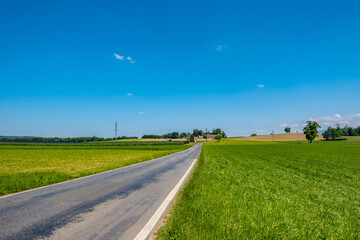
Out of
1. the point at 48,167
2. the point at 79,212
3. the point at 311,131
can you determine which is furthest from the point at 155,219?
the point at 311,131

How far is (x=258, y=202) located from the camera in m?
5.62

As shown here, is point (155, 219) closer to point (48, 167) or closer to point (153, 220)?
point (153, 220)

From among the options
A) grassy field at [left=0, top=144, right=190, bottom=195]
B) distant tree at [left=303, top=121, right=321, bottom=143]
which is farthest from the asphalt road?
distant tree at [left=303, top=121, right=321, bottom=143]

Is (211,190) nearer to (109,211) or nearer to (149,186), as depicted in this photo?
(149,186)

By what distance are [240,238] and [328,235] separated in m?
1.98

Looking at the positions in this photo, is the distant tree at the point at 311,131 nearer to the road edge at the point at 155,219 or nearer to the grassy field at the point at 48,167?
the grassy field at the point at 48,167

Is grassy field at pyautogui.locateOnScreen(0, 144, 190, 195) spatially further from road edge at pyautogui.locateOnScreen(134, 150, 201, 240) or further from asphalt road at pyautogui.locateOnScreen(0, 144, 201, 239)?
road edge at pyautogui.locateOnScreen(134, 150, 201, 240)

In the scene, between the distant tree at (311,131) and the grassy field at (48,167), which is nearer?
the grassy field at (48,167)

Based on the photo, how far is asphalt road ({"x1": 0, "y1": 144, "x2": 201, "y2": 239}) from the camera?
3.78 m

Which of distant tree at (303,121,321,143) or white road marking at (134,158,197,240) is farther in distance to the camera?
distant tree at (303,121,321,143)

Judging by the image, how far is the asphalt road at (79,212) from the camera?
3.78 meters

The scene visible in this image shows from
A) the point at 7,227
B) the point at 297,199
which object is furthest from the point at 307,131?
the point at 7,227

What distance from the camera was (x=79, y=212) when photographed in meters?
4.91

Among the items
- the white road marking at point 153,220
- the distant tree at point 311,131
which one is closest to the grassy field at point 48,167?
the white road marking at point 153,220
